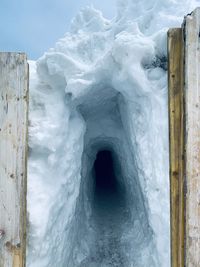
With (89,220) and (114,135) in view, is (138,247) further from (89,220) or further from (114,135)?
(114,135)

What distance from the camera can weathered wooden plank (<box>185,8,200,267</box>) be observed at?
8.22ft

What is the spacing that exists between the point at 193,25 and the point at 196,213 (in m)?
1.40

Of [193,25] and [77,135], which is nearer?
[193,25]

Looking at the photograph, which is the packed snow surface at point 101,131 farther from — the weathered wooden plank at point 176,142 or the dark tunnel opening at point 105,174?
the dark tunnel opening at point 105,174

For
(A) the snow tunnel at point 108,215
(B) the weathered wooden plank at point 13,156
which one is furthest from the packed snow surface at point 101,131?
(B) the weathered wooden plank at point 13,156

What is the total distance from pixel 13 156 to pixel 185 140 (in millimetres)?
1349

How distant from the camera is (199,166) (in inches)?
99.3

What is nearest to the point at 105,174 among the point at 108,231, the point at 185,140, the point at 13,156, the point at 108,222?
the point at 108,222

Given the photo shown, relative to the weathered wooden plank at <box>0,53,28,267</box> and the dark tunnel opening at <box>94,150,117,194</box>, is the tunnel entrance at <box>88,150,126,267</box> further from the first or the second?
the weathered wooden plank at <box>0,53,28,267</box>

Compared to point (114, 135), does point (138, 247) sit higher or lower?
lower

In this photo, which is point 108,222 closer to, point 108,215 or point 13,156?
point 108,215

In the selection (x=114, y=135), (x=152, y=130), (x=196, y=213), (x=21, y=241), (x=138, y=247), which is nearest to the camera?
(x=196, y=213)

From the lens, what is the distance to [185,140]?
2557 millimetres

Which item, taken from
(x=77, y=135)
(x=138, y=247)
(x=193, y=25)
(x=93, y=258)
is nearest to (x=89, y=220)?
(x=93, y=258)
